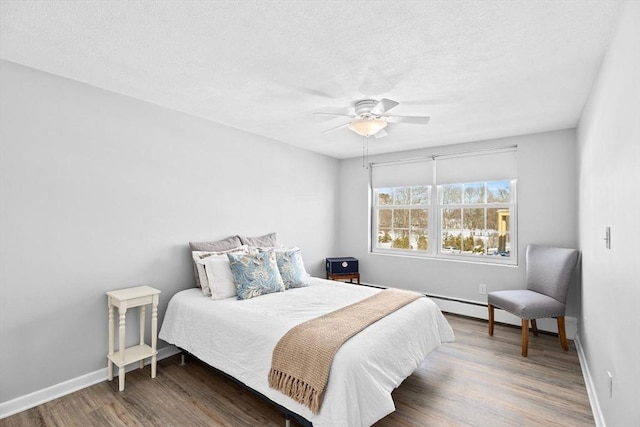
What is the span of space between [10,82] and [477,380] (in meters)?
4.29

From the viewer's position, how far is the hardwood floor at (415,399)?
2.20 m

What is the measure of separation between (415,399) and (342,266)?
256 centimetres

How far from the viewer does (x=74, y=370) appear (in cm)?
255

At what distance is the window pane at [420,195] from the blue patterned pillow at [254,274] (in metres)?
2.65

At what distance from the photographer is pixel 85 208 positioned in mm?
2604

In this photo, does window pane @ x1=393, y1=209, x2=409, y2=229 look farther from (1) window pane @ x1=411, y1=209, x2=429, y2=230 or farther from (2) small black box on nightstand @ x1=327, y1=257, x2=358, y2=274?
(2) small black box on nightstand @ x1=327, y1=257, x2=358, y2=274

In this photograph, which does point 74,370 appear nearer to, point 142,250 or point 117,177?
point 142,250

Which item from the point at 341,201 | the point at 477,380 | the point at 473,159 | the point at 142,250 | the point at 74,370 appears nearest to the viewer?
the point at 74,370

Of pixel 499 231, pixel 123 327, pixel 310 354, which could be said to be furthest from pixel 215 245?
pixel 499 231

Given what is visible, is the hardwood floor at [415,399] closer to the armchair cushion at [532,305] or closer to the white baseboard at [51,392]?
the white baseboard at [51,392]

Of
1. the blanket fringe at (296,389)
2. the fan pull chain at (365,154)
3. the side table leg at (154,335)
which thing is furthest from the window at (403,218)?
the side table leg at (154,335)

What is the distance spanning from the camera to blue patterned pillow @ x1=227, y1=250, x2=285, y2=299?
2965 mm

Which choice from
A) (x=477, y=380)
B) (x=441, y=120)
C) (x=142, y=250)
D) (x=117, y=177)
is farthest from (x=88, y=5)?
(x=477, y=380)

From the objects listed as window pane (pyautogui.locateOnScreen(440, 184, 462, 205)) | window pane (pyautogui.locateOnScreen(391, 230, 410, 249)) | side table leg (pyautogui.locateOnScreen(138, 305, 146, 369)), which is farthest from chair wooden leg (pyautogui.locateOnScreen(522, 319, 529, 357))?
side table leg (pyautogui.locateOnScreen(138, 305, 146, 369))
